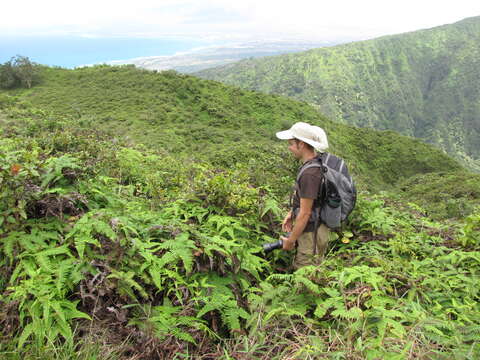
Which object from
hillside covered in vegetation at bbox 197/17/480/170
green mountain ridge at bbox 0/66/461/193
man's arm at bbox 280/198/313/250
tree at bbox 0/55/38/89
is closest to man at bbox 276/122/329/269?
man's arm at bbox 280/198/313/250

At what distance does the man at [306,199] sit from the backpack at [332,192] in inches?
2.5

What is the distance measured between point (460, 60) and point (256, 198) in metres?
193

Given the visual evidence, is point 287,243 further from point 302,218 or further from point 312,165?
point 312,165

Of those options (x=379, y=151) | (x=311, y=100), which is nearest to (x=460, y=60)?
(x=311, y=100)

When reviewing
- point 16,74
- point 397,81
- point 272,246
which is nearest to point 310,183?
point 272,246

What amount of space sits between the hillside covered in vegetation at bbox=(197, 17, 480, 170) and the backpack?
127m

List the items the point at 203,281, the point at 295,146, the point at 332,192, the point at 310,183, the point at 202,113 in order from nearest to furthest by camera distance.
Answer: the point at 203,281 → the point at 310,183 → the point at 332,192 → the point at 295,146 → the point at 202,113

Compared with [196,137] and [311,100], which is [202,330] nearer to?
[196,137]

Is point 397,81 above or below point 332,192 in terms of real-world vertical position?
below

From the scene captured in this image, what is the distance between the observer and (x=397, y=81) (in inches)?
6225

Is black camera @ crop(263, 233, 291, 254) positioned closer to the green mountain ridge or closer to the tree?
the green mountain ridge

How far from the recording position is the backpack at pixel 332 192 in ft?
11.2

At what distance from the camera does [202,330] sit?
260cm

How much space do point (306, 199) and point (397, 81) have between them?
179918mm
